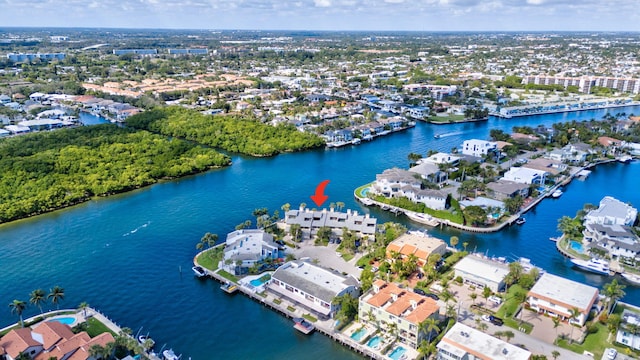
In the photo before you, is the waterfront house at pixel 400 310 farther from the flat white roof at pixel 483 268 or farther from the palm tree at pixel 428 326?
the flat white roof at pixel 483 268

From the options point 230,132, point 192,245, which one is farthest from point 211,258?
point 230,132

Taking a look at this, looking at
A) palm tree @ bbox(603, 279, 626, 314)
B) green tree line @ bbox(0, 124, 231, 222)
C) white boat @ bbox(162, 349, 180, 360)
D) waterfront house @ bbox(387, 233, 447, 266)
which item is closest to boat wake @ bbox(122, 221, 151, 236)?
green tree line @ bbox(0, 124, 231, 222)

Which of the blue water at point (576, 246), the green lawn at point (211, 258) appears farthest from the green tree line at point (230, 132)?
the blue water at point (576, 246)

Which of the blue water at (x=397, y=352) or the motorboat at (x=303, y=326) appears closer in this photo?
the blue water at (x=397, y=352)

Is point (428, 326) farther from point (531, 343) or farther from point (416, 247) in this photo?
point (416, 247)

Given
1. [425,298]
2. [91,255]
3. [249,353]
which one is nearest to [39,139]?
[91,255]

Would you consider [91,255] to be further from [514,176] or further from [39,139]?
[514,176]
